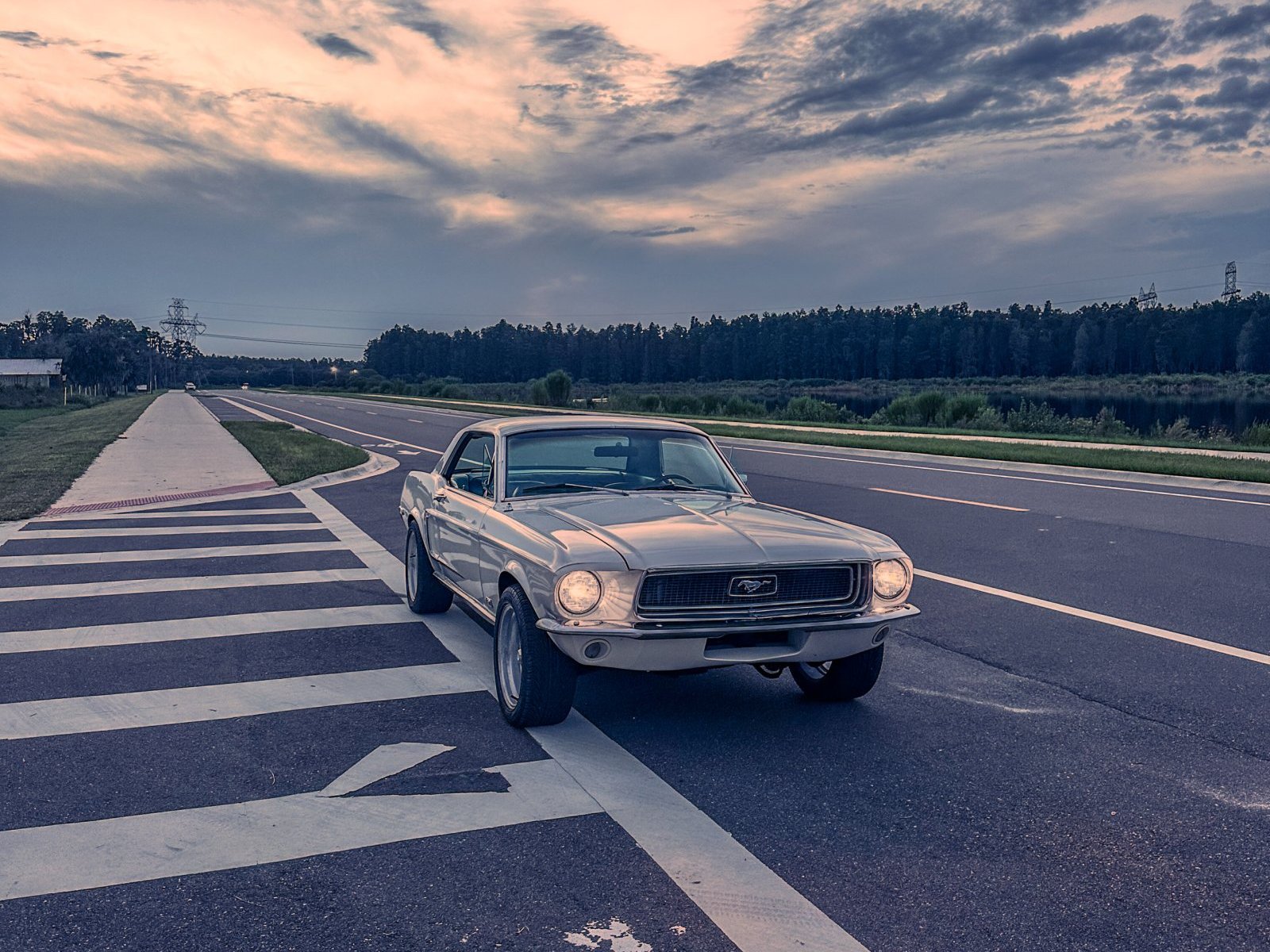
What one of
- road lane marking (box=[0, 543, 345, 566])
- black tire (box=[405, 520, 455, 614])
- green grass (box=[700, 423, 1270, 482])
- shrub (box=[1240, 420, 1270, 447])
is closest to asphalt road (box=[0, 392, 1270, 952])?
black tire (box=[405, 520, 455, 614])

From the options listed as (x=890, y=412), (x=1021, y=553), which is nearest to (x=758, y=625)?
(x=1021, y=553)

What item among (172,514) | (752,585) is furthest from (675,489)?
(172,514)

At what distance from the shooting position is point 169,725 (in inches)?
210

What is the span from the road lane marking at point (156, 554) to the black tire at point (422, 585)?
10.5ft

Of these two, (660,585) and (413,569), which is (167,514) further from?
(660,585)

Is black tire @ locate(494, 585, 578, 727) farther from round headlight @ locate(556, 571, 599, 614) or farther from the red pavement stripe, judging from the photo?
the red pavement stripe

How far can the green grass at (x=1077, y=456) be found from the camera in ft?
60.5

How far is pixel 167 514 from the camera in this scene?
14078 millimetres

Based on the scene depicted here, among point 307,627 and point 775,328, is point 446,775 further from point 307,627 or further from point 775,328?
point 775,328

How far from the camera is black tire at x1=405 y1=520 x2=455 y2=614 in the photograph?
25.3 feet

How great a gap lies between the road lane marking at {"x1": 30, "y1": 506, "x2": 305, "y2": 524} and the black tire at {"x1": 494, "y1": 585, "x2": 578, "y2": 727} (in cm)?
951

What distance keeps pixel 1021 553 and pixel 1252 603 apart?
2514mm

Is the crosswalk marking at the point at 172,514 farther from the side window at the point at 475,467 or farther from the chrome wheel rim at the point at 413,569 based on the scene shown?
the side window at the point at 475,467

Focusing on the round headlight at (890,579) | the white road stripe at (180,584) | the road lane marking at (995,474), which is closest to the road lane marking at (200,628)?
the white road stripe at (180,584)
